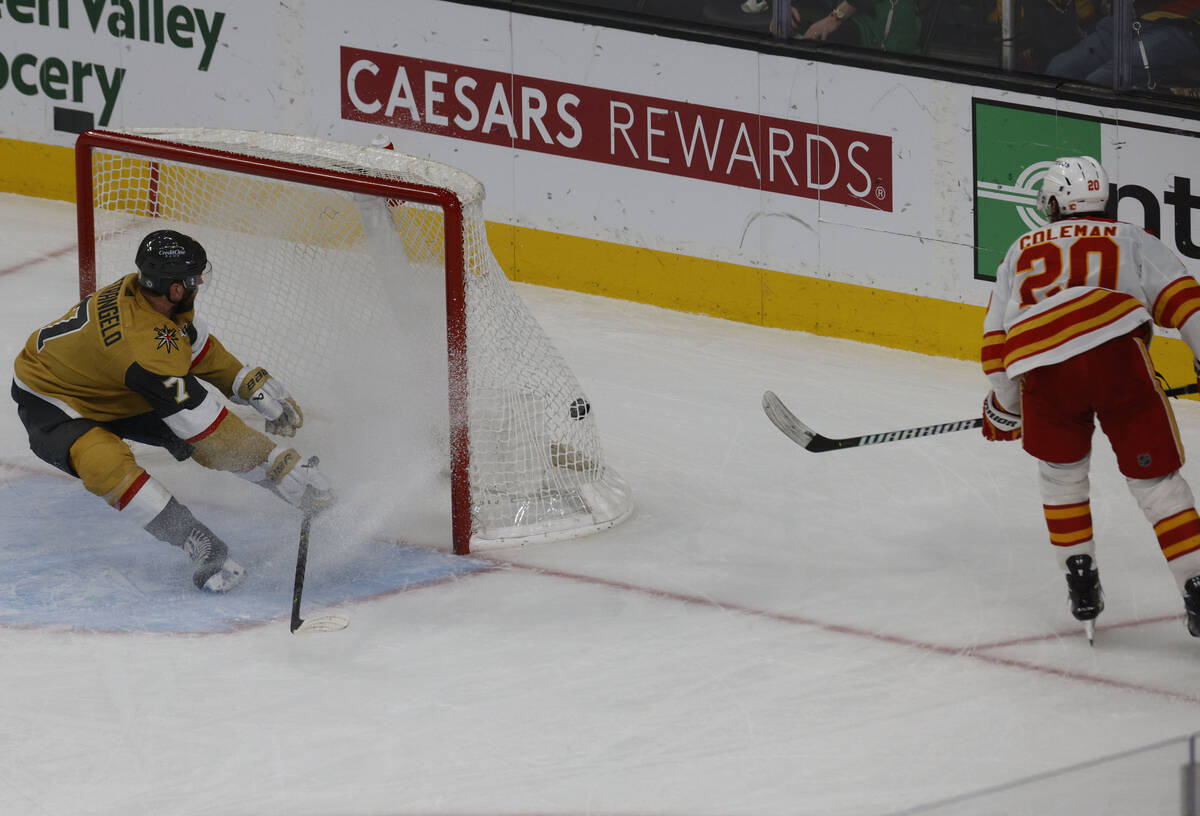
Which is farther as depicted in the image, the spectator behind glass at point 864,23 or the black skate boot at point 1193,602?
the spectator behind glass at point 864,23

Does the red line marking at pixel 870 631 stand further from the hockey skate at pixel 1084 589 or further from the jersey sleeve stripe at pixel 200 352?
the jersey sleeve stripe at pixel 200 352

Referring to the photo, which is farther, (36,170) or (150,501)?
(36,170)

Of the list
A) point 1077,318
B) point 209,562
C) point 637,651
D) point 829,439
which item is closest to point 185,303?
point 209,562

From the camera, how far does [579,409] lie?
5461mm

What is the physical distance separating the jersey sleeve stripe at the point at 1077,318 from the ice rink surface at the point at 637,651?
2.29ft

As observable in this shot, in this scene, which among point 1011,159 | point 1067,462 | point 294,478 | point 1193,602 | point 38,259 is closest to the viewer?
point 1193,602

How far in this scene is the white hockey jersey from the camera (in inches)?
174

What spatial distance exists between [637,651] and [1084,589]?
972 millimetres

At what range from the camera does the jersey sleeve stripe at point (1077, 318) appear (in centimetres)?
442

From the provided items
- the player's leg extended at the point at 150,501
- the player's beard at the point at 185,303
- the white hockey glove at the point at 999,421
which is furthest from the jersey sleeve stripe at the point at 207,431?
the white hockey glove at the point at 999,421

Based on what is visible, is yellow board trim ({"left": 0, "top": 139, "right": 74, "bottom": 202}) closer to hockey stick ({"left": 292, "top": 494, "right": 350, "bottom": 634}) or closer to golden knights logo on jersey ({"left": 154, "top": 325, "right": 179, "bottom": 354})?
golden knights logo on jersey ({"left": 154, "top": 325, "right": 179, "bottom": 354})

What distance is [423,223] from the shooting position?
5707 millimetres

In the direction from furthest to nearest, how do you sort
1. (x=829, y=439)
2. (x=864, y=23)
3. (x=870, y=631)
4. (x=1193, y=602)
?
1. (x=864, y=23)
2. (x=829, y=439)
3. (x=870, y=631)
4. (x=1193, y=602)

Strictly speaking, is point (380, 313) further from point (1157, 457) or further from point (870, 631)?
point (1157, 457)
